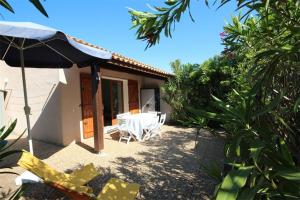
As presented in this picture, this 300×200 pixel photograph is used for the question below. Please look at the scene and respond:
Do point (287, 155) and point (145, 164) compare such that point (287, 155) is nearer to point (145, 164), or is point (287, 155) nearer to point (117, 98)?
point (145, 164)

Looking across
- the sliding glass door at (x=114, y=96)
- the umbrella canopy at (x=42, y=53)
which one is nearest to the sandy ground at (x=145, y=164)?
the umbrella canopy at (x=42, y=53)

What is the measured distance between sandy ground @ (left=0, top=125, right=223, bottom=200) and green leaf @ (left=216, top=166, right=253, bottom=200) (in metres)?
3.04

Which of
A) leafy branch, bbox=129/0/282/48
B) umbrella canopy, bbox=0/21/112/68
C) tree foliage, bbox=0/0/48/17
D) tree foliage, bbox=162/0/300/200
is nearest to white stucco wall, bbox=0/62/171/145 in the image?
umbrella canopy, bbox=0/21/112/68

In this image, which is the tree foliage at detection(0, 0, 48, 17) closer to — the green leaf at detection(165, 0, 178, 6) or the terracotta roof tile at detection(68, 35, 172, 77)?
the green leaf at detection(165, 0, 178, 6)

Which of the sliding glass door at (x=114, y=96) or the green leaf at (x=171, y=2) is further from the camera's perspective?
the sliding glass door at (x=114, y=96)

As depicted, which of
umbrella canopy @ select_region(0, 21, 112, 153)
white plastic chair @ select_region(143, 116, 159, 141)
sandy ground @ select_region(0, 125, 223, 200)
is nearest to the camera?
sandy ground @ select_region(0, 125, 223, 200)

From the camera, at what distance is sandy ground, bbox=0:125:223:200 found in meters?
4.28

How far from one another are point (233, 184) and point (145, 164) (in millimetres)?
4908

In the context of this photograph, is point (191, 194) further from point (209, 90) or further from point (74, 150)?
point (209, 90)

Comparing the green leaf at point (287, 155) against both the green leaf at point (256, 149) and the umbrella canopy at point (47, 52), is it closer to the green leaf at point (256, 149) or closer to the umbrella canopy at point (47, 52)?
the green leaf at point (256, 149)

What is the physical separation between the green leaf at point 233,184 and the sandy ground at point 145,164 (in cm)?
304

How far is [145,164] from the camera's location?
5875mm

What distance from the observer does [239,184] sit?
112 centimetres

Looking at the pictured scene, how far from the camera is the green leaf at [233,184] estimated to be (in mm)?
1079
